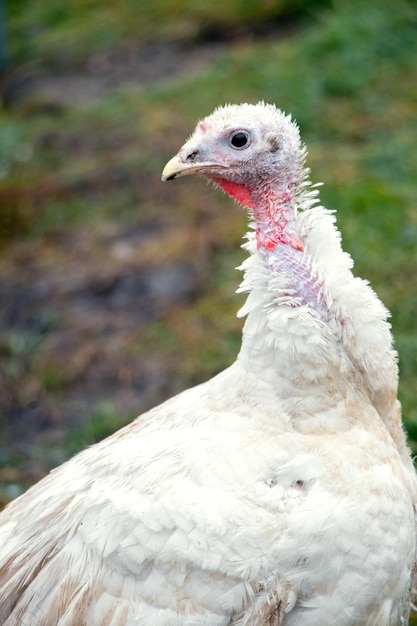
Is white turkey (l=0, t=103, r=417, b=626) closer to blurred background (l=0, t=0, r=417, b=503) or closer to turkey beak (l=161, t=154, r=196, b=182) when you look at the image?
turkey beak (l=161, t=154, r=196, b=182)

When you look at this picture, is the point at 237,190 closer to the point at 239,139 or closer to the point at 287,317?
→ the point at 239,139

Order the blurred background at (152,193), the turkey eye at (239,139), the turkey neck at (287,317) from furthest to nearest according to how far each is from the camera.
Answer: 1. the blurred background at (152,193)
2. the turkey eye at (239,139)
3. the turkey neck at (287,317)

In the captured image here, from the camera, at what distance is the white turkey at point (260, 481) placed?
3.16m

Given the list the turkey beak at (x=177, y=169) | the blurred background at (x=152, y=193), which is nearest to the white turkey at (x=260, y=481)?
the turkey beak at (x=177, y=169)

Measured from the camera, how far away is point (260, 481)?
3232 millimetres

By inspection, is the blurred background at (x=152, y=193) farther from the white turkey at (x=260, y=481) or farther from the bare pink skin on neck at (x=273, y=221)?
the bare pink skin on neck at (x=273, y=221)

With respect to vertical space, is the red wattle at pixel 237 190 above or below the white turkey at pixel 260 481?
above

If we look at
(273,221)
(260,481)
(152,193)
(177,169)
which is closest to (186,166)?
(177,169)

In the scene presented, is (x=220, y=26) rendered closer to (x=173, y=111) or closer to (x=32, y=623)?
(x=173, y=111)

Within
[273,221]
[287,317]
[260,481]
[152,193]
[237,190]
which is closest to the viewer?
[260,481]

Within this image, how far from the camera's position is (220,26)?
10.6 metres

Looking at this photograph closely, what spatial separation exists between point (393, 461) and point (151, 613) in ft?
2.81

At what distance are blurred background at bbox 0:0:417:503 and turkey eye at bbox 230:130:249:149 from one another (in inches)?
70.9

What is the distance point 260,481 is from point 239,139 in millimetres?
1099
